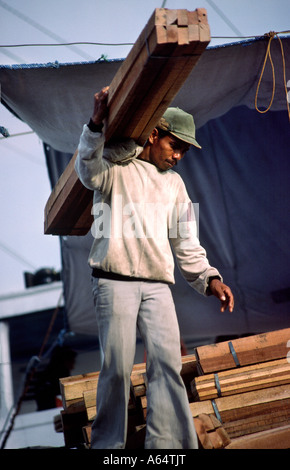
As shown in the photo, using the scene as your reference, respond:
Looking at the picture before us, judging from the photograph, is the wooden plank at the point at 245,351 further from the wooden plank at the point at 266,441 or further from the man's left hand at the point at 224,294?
the man's left hand at the point at 224,294

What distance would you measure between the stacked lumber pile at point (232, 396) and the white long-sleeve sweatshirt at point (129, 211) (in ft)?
3.06

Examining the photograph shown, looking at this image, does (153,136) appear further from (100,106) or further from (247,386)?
(247,386)

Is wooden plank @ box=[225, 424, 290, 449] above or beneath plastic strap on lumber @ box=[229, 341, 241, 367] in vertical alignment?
beneath

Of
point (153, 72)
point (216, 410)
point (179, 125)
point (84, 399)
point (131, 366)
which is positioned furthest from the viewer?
point (84, 399)

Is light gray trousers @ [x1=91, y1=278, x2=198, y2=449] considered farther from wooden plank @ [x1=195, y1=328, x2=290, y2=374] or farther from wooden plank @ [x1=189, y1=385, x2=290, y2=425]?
wooden plank @ [x1=195, y1=328, x2=290, y2=374]

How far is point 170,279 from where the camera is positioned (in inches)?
122

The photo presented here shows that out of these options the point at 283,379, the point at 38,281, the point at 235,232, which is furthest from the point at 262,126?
the point at 38,281

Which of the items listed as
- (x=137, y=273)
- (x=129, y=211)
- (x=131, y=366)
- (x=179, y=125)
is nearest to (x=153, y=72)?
(x=179, y=125)

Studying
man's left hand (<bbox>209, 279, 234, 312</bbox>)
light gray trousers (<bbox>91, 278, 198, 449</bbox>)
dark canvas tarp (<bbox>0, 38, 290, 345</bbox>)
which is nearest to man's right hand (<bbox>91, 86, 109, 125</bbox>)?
light gray trousers (<bbox>91, 278, 198, 449</bbox>)

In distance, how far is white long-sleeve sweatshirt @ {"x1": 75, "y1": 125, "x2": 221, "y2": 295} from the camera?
292 centimetres

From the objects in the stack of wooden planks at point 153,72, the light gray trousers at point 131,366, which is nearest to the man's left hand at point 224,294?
the light gray trousers at point 131,366

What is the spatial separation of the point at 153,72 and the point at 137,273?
115 cm

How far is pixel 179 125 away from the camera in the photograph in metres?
3.22

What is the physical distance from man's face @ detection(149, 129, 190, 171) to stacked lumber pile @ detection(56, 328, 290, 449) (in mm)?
1577
